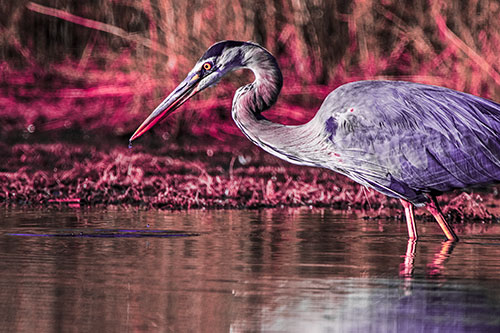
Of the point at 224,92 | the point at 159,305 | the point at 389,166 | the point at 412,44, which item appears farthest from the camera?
the point at 412,44

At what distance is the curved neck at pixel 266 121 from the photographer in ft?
28.3

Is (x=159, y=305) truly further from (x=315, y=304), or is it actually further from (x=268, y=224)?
(x=268, y=224)

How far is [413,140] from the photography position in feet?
27.6

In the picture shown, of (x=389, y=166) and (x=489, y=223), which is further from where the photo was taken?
(x=489, y=223)

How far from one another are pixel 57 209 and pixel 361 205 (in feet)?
8.89

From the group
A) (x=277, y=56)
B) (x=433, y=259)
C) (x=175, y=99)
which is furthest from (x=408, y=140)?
(x=277, y=56)

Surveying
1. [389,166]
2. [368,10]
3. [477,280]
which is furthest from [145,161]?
[477,280]

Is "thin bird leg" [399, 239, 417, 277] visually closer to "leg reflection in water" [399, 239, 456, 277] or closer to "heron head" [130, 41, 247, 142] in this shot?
"leg reflection in water" [399, 239, 456, 277]

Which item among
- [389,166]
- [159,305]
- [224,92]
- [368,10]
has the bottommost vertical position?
[159,305]

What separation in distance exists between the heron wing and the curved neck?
0.75ft

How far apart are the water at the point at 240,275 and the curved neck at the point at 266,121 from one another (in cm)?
61

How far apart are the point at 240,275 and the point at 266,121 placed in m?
2.60

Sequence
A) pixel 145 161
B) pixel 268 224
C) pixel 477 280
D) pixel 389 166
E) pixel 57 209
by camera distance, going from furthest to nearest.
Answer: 1. pixel 145 161
2. pixel 57 209
3. pixel 268 224
4. pixel 389 166
5. pixel 477 280

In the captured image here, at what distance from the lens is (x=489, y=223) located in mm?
9594
